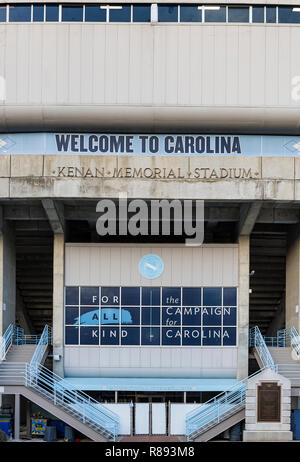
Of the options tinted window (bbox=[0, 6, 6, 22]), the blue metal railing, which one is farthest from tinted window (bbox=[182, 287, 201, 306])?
tinted window (bbox=[0, 6, 6, 22])

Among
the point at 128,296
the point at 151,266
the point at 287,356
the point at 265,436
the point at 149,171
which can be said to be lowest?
the point at 265,436

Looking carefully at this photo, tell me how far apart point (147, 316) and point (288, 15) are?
49.0ft

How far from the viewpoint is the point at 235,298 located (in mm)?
37281

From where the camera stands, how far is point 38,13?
3659 cm

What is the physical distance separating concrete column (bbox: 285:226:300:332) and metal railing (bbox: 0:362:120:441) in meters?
9.55

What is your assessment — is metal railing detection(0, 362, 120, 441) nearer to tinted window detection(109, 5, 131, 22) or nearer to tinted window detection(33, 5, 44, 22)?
tinted window detection(33, 5, 44, 22)

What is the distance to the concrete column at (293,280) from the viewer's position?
3759 centimetres

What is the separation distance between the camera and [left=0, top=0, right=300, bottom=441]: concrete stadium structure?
3450 cm

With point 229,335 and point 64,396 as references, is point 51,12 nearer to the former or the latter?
point 229,335

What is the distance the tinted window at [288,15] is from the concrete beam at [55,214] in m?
12.9

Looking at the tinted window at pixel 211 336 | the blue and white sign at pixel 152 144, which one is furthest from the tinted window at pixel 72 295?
the blue and white sign at pixel 152 144

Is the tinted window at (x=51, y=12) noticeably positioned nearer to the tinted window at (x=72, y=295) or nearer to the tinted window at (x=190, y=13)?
the tinted window at (x=190, y=13)

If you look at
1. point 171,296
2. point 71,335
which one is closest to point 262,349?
point 171,296

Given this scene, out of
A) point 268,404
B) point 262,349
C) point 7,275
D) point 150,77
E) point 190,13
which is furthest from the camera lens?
point 7,275
